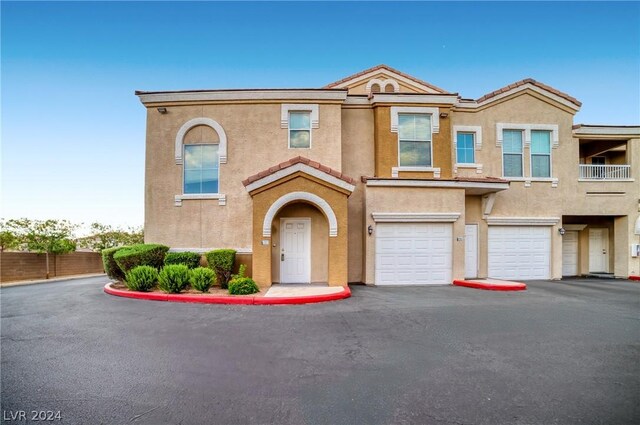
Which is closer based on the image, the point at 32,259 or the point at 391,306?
the point at 391,306

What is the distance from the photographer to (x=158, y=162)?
447 inches

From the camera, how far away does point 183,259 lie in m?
10.1

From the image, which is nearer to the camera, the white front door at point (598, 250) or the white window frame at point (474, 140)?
the white window frame at point (474, 140)

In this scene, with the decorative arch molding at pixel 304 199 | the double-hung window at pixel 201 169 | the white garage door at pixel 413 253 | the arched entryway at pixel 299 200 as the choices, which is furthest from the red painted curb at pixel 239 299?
the double-hung window at pixel 201 169

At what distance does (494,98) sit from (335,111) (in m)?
7.31

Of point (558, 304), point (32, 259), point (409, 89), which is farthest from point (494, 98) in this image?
point (32, 259)

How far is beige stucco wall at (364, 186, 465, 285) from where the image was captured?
10.8 m

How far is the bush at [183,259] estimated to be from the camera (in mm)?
10047

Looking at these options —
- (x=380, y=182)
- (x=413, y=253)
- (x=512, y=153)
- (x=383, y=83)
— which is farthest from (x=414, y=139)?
(x=383, y=83)

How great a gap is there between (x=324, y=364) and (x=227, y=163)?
9.06m

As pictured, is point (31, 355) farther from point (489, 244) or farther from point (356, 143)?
point (489, 244)

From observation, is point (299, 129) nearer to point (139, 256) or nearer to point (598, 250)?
point (139, 256)

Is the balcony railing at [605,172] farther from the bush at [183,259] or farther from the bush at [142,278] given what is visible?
the bush at [142,278]

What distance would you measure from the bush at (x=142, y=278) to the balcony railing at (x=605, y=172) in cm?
A: 1810
